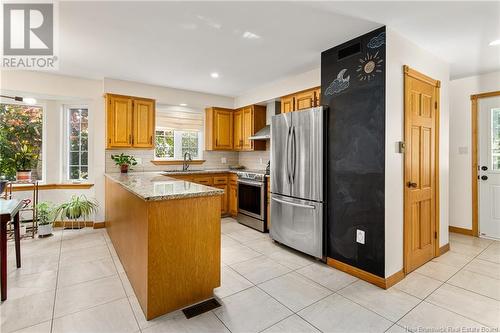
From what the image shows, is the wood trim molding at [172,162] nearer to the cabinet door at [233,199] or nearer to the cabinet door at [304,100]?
the cabinet door at [233,199]

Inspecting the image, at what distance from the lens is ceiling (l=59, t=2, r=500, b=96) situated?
2.15 meters

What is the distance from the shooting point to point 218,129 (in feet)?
17.6

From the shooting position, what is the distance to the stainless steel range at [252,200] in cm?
416

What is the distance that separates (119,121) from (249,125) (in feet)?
7.73

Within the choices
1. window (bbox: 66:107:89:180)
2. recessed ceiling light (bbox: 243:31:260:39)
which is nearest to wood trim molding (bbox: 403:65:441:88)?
recessed ceiling light (bbox: 243:31:260:39)

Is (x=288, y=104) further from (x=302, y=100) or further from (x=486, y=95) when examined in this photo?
(x=486, y=95)

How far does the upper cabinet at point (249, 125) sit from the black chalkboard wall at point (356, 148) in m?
2.12

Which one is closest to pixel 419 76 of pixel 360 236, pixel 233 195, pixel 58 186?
pixel 360 236

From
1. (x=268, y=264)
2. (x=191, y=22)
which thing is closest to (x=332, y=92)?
(x=191, y=22)

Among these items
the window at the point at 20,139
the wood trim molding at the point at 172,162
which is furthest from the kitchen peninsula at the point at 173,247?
the window at the point at 20,139

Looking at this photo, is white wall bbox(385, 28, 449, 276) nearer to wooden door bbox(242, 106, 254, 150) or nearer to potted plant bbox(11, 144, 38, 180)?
wooden door bbox(242, 106, 254, 150)

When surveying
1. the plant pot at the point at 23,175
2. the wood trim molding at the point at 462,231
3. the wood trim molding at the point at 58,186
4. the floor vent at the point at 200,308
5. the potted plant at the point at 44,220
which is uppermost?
the plant pot at the point at 23,175

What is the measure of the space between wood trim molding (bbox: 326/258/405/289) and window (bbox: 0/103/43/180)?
490 cm

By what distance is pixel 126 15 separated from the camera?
227 centimetres
